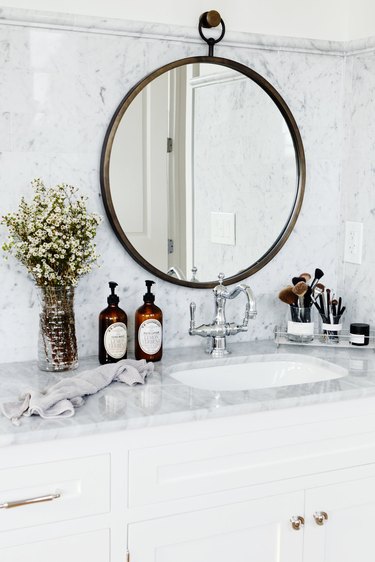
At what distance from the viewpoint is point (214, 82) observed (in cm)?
237

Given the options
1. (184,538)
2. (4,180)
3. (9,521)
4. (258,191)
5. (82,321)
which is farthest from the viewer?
(258,191)

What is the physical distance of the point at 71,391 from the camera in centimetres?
179

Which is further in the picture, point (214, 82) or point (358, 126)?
point (358, 126)

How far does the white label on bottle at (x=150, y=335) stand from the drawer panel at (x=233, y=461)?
0.46 metres

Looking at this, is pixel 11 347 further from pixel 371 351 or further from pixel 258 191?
pixel 371 351

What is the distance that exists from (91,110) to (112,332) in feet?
2.15

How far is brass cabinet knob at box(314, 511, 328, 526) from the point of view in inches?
77.6

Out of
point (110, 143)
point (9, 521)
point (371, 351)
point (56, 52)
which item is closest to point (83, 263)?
point (110, 143)

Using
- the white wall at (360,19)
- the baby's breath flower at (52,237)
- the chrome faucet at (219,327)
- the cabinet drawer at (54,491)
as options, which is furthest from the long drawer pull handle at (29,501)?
the white wall at (360,19)

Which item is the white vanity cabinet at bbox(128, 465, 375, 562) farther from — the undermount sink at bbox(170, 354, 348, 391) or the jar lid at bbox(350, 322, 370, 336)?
the jar lid at bbox(350, 322, 370, 336)

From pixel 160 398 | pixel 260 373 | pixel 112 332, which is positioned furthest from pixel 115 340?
pixel 260 373

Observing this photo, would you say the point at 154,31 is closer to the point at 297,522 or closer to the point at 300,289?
the point at 300,289

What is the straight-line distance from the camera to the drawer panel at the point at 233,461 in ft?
5.79

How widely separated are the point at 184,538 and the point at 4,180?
1086mm
